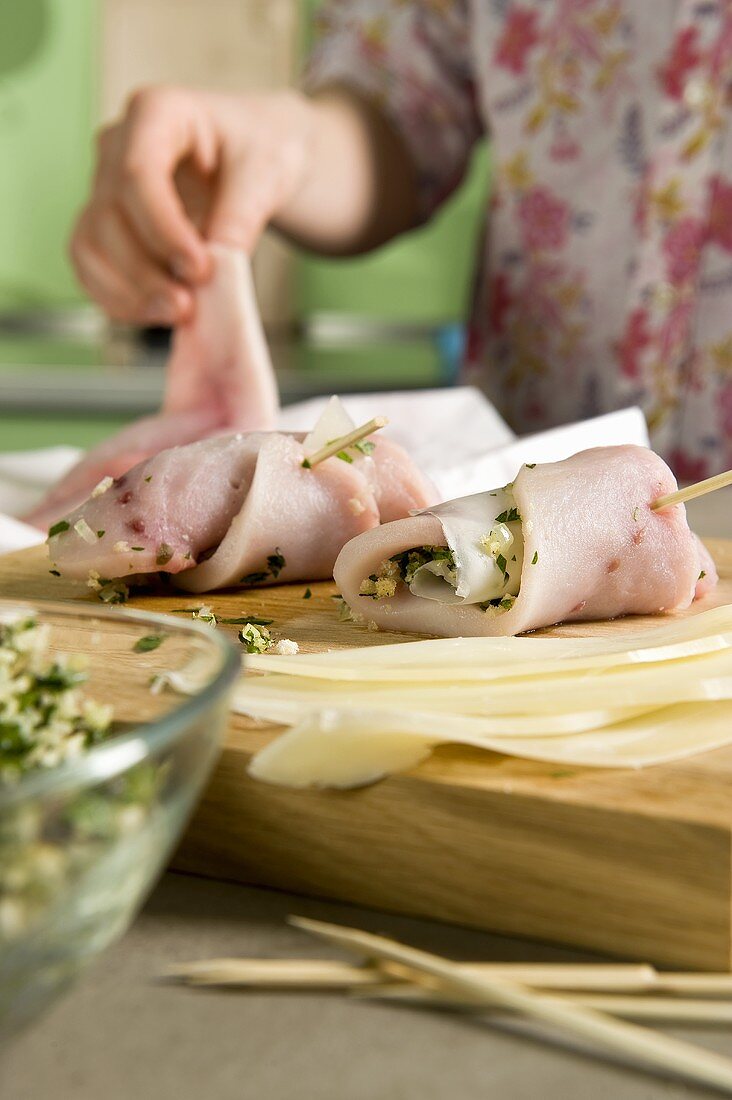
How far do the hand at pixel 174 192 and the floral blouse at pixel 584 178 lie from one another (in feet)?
1.62

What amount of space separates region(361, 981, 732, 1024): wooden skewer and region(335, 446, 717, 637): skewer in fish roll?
1.53 ft

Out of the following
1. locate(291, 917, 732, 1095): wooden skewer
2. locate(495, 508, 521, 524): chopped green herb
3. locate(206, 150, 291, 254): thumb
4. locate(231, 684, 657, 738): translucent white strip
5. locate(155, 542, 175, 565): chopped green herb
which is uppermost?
locate(206, 150, 291, 254): thumb

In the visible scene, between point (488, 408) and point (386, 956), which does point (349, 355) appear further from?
point (386, 956)

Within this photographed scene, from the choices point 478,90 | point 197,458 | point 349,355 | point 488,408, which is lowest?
point 349,355

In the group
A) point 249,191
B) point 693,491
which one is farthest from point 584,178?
point 693,491

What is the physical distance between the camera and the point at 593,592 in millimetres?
1184

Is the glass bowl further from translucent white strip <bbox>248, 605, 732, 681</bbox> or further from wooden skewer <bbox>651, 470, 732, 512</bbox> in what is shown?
wooden skewer <bbox>651, 470, 732, 512</bbox>

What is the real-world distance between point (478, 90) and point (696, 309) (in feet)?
2.57

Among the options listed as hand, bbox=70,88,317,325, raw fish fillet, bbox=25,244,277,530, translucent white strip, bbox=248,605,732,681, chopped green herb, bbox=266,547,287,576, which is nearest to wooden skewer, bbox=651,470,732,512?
translucent white strip, bbox=248,605,732,681

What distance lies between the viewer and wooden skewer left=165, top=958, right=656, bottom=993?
0.67 m

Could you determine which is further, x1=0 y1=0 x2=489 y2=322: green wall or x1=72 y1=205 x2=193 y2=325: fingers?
x1=0 y1=0 x2=489 y2=322: green wall

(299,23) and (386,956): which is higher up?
(299,23)

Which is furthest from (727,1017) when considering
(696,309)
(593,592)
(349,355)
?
(349,355)

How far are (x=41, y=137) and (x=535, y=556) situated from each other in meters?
3.84
